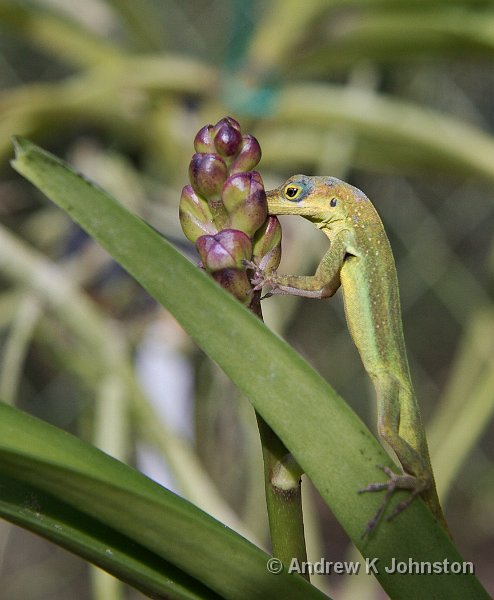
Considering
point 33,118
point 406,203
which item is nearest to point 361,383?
point 406,203

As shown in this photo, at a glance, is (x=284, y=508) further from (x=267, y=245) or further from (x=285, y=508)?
(x=267, y=245)

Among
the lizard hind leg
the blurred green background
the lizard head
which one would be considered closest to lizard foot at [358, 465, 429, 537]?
the lizard hind leg

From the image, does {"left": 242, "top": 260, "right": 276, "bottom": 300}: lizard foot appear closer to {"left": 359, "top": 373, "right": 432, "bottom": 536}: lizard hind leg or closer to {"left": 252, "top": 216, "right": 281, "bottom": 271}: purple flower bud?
{"left": 252, "top": 216, "right": 281, "bottom": 271}: purple flower bud

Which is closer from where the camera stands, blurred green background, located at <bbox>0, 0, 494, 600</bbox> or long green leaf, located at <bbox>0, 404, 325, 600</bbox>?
long green leaf, located at <bbox>0, 404, 325, 600</bbox>

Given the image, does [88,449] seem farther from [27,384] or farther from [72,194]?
[27,384]

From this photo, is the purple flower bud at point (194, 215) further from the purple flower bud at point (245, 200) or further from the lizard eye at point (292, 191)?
the lizard eye at point (292, 191)

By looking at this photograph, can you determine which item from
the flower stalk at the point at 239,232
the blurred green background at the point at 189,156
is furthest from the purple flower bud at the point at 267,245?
the blurred green background at the point at 189,156
